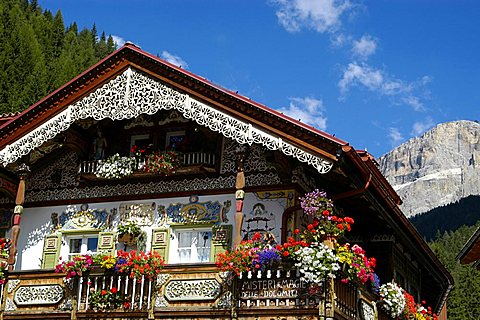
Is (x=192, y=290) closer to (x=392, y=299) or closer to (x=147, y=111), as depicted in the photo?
(x=147, y=111)

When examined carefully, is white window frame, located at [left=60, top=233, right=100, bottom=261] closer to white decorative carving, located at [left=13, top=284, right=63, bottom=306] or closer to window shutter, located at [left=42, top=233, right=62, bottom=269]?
window shutter, located at [left=42, top=233, right=62, bottom=269]

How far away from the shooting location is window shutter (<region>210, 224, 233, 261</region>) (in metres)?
18.2

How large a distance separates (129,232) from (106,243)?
0.92 m

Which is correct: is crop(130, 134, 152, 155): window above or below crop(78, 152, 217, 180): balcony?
above

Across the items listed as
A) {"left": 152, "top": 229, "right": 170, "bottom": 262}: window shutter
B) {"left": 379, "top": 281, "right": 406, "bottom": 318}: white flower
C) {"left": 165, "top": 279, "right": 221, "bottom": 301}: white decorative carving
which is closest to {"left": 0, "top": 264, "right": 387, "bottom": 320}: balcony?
{"left": 165, "top": 279, "right": 221, "bottom": 301}: white decorative carving

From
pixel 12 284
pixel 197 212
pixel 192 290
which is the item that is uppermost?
pixel 197 212

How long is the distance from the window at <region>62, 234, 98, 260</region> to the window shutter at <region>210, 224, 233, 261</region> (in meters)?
3.43

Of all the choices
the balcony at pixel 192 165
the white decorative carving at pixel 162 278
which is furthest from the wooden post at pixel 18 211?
the white decorative carving at pixel 162 278

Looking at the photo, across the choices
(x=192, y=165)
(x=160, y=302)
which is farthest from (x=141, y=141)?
(x=160, y=302)

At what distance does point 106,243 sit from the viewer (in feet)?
63.7

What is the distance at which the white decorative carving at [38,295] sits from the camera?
17.4 metres

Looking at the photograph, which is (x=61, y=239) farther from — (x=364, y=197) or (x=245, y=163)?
(x=364, y=197)

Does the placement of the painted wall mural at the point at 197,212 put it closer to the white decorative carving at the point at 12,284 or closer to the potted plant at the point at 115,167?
the potted plant at the point at 115,167

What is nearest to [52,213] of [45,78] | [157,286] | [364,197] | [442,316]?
[157,286]
